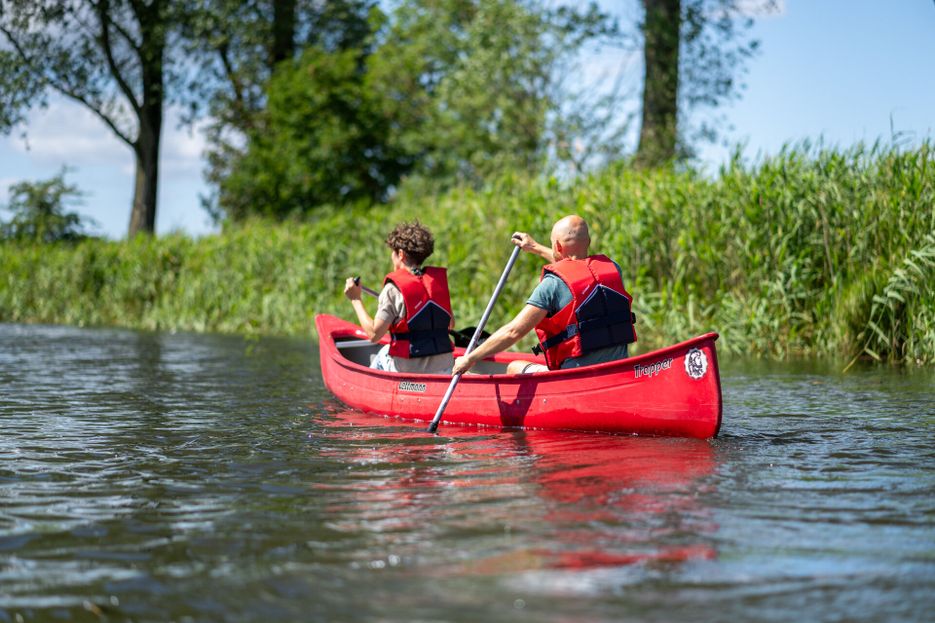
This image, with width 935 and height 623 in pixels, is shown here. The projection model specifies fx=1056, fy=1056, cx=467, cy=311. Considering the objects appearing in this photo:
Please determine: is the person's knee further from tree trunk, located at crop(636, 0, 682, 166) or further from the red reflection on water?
tree trunk, located at crop(636, 0, 682, 166)

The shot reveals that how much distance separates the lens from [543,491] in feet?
15.7

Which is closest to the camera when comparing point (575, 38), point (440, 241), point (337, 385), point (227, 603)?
point (227, 603)

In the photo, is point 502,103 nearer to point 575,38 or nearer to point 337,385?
point 575,38

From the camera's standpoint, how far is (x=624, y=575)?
342 centimetres

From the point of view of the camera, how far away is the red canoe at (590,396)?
604cm

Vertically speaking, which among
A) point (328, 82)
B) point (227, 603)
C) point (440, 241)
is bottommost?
point (227, 603)

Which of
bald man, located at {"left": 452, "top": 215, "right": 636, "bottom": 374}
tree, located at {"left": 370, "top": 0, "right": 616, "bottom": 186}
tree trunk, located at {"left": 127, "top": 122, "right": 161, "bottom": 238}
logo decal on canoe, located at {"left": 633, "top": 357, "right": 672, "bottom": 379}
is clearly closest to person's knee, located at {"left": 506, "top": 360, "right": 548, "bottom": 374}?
bald man, located at {"left": 452, "top": 215, "right": 636, "bottom": 374}

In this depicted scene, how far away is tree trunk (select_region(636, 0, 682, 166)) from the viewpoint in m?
18.6

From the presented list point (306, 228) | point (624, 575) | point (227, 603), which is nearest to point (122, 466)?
point (227, 603)

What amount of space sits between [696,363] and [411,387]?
2282mm

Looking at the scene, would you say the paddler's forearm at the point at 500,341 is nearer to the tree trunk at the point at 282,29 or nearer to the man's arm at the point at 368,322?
the man's arm at the point at 368,322

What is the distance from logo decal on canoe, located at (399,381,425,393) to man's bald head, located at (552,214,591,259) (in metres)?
1.50

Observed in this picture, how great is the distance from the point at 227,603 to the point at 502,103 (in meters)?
20.8

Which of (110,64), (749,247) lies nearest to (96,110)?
(110,64)
